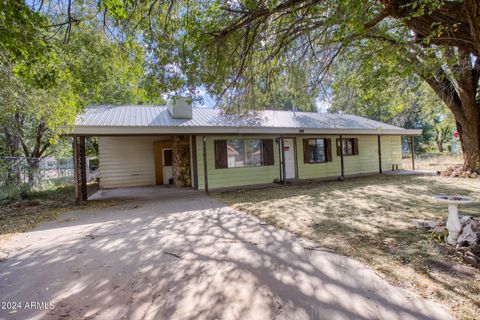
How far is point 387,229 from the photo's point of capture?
14.0ft

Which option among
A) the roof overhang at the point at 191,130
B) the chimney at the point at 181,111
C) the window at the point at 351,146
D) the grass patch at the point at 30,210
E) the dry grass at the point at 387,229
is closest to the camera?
the dry grass at the point at 387,229

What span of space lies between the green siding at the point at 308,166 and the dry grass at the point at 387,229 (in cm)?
173

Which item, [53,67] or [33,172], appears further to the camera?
[33,172]

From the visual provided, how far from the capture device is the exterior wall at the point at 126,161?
36.7 feet

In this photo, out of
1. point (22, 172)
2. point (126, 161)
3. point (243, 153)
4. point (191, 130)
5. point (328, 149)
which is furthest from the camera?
point (328, 149)

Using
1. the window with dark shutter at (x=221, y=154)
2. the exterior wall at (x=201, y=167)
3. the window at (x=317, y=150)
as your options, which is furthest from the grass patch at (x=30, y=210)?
the window at (x=317, y=150)

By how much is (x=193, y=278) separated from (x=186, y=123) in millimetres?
6671

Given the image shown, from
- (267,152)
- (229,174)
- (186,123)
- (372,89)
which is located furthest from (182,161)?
(372,89)

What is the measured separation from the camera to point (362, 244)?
12.0ft

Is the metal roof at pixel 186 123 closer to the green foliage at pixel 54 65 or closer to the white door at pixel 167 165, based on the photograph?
the green foliage at pixel 54 65

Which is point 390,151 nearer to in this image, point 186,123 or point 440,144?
point 186,123

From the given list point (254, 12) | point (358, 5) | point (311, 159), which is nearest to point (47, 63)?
point (254, 12)

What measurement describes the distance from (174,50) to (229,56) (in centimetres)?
117

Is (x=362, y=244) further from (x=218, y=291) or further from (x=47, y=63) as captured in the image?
(x=47, y=63)
